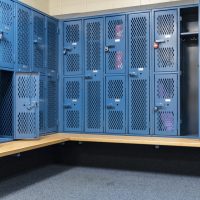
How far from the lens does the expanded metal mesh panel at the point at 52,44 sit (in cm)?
414

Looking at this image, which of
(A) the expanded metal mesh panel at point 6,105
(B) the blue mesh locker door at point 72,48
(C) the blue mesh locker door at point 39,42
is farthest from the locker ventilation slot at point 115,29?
(A) the expanded metal mesh panel at point 6,105

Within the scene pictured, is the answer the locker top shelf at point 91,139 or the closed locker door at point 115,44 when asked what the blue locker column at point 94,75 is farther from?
the locker top shelf at point 91,139

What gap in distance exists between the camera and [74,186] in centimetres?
327

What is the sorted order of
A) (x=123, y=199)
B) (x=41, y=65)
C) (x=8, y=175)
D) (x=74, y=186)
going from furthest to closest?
→ (x=41, y=65)
(x=8, y=175)
(x=74, y=186)
(x=123, y=199)

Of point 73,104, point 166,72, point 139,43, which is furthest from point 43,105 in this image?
point 166,72

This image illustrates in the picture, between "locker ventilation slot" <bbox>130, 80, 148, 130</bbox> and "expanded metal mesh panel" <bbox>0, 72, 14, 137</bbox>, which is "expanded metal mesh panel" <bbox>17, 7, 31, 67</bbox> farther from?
"locker ventilation slot" <bbox>130, 80, 148, 130</bbox>

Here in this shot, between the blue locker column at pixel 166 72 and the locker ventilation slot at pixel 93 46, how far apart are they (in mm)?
771

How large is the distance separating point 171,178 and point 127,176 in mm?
523

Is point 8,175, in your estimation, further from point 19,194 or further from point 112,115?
point 112,115

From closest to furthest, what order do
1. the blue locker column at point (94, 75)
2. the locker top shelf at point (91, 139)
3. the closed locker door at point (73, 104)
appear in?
the locker top shelf at point (91, 139), the blue locker column at point (94, 75), the closed locker door at point (73, 104)

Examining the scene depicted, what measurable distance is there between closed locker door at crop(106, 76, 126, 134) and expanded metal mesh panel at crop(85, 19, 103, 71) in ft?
0.94

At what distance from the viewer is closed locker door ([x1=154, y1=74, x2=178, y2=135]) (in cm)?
373

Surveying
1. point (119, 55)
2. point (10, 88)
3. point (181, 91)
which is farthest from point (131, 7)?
point (10, 88)

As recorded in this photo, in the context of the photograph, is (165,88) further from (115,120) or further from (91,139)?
(91,139)
